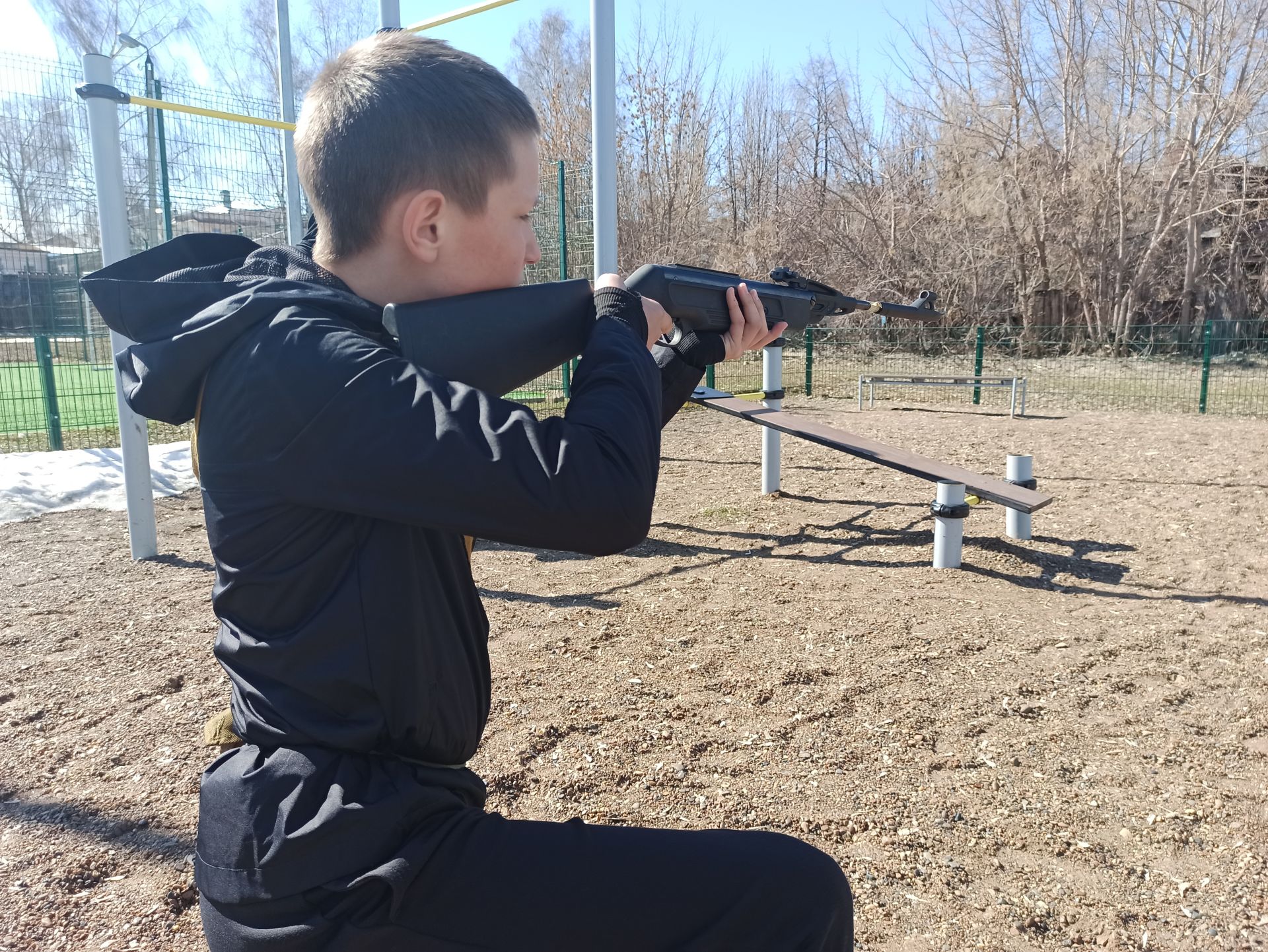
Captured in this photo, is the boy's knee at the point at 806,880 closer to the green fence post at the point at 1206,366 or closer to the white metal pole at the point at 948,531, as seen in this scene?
the white metal pole at the point at 948,531

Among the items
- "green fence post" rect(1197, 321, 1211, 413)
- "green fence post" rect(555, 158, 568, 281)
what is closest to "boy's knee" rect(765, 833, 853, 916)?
"green fence post" rect(555, 158, 568, 281)

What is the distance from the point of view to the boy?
3.69 ft

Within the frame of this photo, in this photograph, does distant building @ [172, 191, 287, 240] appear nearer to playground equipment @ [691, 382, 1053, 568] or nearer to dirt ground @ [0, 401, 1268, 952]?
dirt ground @ [0, 401, 1268, 952]

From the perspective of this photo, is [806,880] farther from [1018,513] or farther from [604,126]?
[604,126]

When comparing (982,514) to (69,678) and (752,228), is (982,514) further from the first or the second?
(752,228)

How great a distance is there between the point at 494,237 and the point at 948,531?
4.79 meters

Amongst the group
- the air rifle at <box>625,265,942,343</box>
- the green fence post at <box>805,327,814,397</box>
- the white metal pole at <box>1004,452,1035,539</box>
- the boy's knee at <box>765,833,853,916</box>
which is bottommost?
the white metal pole at <box>1004,452,1035,539</box>

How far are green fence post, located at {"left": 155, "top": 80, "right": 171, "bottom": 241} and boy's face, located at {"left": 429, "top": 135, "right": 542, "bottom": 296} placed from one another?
7947 mm

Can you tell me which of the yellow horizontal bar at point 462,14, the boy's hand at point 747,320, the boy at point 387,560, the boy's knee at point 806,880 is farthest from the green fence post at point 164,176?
the boy's knee at point 806,880

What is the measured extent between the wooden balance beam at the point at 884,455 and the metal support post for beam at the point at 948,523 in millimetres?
103

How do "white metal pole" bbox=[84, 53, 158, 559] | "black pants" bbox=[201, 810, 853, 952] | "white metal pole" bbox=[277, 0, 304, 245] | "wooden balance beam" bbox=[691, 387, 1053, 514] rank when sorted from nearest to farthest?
"black pants" bbox=[201, 810, 853, 952] < "white metal pole" bbox=[84, 53, 158, 559] < "wooden balance beam" bbox=[691, 387, 1053, 514] < "white metal pole" bbox=[277, 0, 304, 245]

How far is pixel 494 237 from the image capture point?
1400mm

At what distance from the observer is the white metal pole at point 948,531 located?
552 centimetres

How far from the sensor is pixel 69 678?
13.4ft
